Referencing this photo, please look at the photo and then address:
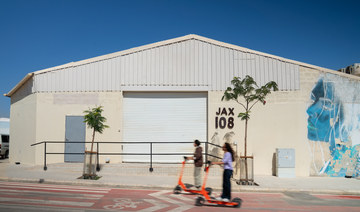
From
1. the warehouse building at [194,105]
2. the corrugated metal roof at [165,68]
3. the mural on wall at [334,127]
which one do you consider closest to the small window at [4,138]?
the warehouse building at [194,105]

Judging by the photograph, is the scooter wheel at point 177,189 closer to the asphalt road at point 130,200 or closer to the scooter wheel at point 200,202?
the asphalt road at point 130,200

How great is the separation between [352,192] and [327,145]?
14.0ft

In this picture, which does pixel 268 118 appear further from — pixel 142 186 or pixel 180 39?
pixel 142 186

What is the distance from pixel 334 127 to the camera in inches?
598

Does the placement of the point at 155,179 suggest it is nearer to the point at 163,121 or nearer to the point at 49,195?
the point at 163,121

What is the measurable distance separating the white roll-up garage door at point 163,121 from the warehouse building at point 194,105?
0.05 metres

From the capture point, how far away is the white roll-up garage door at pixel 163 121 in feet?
52.2

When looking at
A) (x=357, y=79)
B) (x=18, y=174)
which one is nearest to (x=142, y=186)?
(x=18, y=174)

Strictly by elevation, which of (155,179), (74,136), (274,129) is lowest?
(155,179)

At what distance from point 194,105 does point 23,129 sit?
10.00 m

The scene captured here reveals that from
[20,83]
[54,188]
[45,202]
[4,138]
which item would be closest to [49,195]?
[45,202]

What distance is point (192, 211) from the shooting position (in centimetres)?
739

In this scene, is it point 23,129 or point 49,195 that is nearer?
point 49,195

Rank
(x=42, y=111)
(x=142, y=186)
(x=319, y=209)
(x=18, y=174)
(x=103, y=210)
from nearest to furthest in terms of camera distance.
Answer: (x=103, y=210) → (x=319, y=209) → (x=142, y=186) → (x=18, y=174) → (x=42, y=111)
